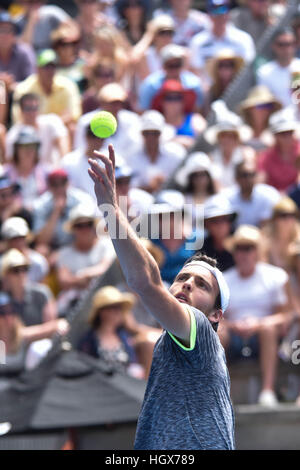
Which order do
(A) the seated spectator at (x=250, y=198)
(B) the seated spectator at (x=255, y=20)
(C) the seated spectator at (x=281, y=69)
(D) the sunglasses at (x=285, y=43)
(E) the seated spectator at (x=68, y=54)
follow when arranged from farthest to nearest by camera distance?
1. (B) the seated spectator at (x=255, y=20)
2. (E) the seated spectator at (x=68, y=54)
3. (D) the sunglasses at (x=285, y=43)
4. (C) the seated spectator at (x=281, y=69)
5. (A) the seated spectator at (x=250, y=198)

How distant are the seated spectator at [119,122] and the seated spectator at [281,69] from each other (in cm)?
141

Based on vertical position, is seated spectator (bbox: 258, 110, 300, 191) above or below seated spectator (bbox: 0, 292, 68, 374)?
above

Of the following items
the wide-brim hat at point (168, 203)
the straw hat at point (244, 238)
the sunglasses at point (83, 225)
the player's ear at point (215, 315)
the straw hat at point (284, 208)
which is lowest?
the straw hat at point (244, 238)

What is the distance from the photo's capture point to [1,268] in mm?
8352

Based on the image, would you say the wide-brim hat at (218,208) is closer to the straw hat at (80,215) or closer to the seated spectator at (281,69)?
the straw hat at (80,215)

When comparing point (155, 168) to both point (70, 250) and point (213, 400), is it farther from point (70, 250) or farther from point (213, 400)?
point (213, 400)

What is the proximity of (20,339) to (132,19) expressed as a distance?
205 inches

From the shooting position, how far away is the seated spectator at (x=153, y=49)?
10922 mm

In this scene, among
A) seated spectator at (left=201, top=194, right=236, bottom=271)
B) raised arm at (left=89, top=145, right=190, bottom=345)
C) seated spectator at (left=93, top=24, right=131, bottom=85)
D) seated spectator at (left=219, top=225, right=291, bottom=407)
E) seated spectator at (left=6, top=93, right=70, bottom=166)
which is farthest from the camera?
seated spectator at (left=93, top=24, right=131, bottom=85)

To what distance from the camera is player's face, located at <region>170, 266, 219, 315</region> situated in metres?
3.85

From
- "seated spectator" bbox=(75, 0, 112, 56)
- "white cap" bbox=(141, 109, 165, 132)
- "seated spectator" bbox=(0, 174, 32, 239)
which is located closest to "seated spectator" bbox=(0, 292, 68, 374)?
"seated spectator" bbox=(0, 174, 32, 239)

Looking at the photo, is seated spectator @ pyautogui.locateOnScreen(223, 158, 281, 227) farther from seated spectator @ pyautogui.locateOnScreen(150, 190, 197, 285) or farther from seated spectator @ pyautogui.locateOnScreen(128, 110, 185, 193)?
seated spectator @ pyautogui.locateOnScreen(128, 110, 185, 193)

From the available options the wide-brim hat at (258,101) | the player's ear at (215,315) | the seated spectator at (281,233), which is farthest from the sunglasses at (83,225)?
the player's ear at (215,315)
